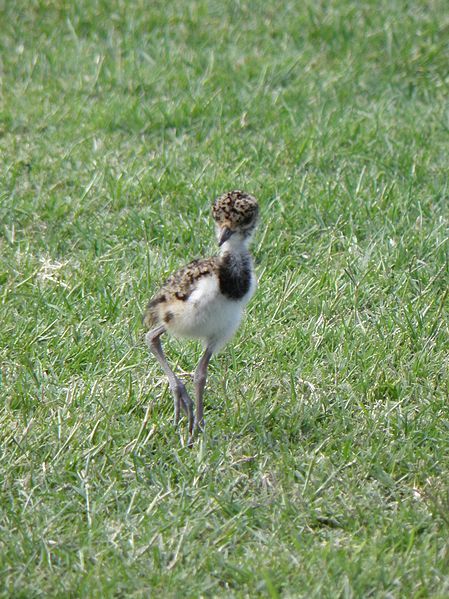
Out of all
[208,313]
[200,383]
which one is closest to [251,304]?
[200,383]

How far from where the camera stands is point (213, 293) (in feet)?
15.6

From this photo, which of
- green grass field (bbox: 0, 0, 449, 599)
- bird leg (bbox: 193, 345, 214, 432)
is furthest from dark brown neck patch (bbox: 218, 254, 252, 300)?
green grass field (bbox: 0, 0, 449, 599)

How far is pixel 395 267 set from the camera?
6.40 metres

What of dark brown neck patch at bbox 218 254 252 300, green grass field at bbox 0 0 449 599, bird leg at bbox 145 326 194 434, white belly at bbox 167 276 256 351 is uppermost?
dark brown neck patch at bbox 218 254 252 300

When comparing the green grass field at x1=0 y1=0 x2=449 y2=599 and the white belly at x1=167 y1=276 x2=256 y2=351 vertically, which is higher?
the white belly at x1=167 y1=276 x2=256 y2=351

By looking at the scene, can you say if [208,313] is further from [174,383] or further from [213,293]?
[174,383]

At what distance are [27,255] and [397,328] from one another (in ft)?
7.02

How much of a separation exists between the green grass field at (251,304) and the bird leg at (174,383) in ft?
0.46

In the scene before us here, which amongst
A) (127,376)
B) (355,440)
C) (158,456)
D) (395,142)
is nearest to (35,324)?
Result: (127,376)

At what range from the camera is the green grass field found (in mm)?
4258

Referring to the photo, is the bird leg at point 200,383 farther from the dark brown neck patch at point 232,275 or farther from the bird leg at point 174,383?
the dark brown neck patch at point 232,275

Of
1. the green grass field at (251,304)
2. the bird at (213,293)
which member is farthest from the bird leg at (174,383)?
the green grass field at (251,304)

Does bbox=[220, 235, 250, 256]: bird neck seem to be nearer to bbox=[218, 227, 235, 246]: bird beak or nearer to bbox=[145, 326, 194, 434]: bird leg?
bbox=[218, 227, 235, 246]: bird beak

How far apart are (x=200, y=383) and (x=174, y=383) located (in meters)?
0.12
